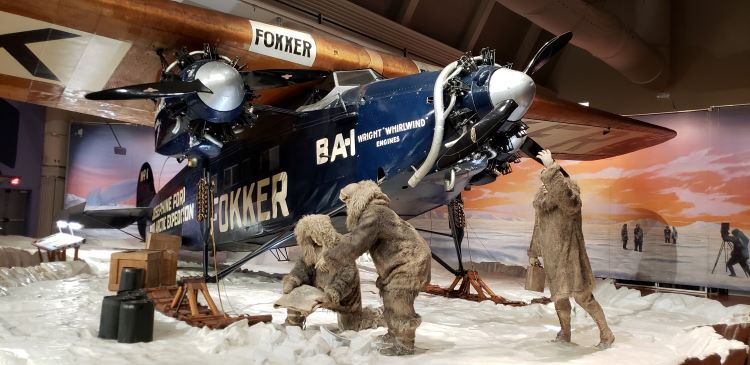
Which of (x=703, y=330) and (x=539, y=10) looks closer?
(x=703, y=330)

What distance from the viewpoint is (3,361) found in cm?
296

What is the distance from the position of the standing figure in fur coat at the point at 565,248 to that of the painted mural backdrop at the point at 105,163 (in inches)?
367

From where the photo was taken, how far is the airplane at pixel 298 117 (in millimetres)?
4820

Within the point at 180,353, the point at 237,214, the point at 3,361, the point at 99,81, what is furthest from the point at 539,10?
the point at 3,361

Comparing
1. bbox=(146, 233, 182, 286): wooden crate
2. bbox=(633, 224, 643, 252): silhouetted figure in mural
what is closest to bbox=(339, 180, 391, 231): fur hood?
bbox=(146, 233, 182, 286): wooden crate

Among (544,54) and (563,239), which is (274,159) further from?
(563,239)

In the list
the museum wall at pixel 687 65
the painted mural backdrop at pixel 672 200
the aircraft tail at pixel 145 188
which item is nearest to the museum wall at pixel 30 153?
the aircraft tail at pixel 145 188

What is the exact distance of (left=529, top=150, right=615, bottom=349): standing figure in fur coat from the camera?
3.83 meters

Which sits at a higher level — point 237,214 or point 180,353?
point 237,214

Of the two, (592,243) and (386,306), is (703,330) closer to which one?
(386,306)

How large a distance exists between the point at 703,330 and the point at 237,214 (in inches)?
203

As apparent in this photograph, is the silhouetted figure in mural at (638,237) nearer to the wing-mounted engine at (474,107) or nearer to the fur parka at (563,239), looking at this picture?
the wing-mounted engine at (474,107)

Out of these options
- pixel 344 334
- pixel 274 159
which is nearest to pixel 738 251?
pixel 274 159

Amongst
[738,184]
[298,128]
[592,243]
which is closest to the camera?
[298,128]
